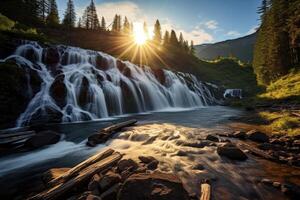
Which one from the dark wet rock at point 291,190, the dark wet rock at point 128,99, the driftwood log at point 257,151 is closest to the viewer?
the dark wet rock at point 291,190

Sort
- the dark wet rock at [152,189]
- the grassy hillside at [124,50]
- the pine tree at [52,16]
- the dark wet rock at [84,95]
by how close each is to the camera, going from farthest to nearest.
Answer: the pine tree at [52,16] < the grassy hillside at [124,50] < the dark wet rock at [84,95] < the dark wet rock at [152,189]

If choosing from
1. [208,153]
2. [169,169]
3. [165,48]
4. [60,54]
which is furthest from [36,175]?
[165,48]

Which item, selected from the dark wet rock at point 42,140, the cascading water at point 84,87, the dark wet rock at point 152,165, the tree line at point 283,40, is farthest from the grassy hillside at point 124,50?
the dark wet rock at point 152,165

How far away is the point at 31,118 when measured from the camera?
1559 cm

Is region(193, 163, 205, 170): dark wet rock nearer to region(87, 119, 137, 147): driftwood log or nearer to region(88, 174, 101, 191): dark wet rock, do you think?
region(88, 174, 101, 191): dark wet rock

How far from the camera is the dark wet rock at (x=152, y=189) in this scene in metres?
4.53

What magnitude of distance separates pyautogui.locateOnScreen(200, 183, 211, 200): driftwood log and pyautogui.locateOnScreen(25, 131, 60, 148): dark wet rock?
8793 millimetres

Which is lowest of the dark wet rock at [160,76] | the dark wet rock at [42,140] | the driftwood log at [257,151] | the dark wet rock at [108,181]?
the driftwood log at [257,151]

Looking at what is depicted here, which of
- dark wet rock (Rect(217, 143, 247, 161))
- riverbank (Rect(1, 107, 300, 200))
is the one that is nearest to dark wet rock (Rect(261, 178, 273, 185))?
riverbank (Rect(1, 107, 300, 200))

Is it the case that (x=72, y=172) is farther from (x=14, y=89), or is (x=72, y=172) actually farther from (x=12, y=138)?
(x=14, y=89)

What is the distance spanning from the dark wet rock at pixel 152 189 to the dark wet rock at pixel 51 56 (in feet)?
70.0

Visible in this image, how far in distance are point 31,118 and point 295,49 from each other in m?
44.5

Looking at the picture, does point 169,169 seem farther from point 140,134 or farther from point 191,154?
point 140,134

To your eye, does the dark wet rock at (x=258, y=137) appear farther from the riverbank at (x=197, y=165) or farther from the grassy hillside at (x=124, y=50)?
the grassy hillside at (x=124, y=50)
